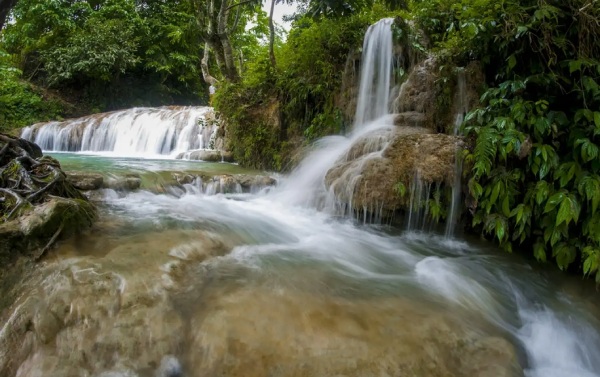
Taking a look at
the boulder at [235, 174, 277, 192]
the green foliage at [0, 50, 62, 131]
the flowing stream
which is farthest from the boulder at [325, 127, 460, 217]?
Result: the green foliage at [0, 50, 62, 131]

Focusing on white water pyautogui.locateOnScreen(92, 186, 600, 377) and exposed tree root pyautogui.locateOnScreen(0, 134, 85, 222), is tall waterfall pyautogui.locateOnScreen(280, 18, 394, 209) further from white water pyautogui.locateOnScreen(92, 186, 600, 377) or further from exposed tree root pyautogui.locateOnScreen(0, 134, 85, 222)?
exposed tree root pyautogui.locateOnScreen(0, 134, 85, 222)

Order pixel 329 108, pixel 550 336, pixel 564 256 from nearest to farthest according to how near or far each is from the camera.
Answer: pixel 550 336 → pixel 564 256 → pixel 329 108

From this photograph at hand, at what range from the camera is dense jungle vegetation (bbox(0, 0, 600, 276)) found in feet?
10.8

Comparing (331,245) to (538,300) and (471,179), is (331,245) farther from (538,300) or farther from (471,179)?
(538,300)

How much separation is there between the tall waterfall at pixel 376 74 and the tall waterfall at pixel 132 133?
17.8 feet

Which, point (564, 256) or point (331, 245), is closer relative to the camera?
point (564, 256)

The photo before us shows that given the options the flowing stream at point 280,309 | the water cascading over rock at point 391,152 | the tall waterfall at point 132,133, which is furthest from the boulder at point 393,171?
the tall waterfall at point 132,133

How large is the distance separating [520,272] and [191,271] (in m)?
3.11

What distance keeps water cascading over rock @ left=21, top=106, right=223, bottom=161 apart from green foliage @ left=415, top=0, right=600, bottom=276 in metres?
8.00

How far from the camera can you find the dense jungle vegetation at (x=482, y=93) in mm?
3307

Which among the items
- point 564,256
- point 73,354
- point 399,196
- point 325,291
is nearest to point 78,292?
point 73,354

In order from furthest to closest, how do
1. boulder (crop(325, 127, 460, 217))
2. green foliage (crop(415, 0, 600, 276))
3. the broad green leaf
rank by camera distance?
boulder (crop(325, 127, 460, 217)) < the broad green leaf < green foliage (crop(415, 0, 600, 276))

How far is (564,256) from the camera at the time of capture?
3275mm

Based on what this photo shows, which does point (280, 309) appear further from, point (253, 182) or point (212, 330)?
point (253, 182)
